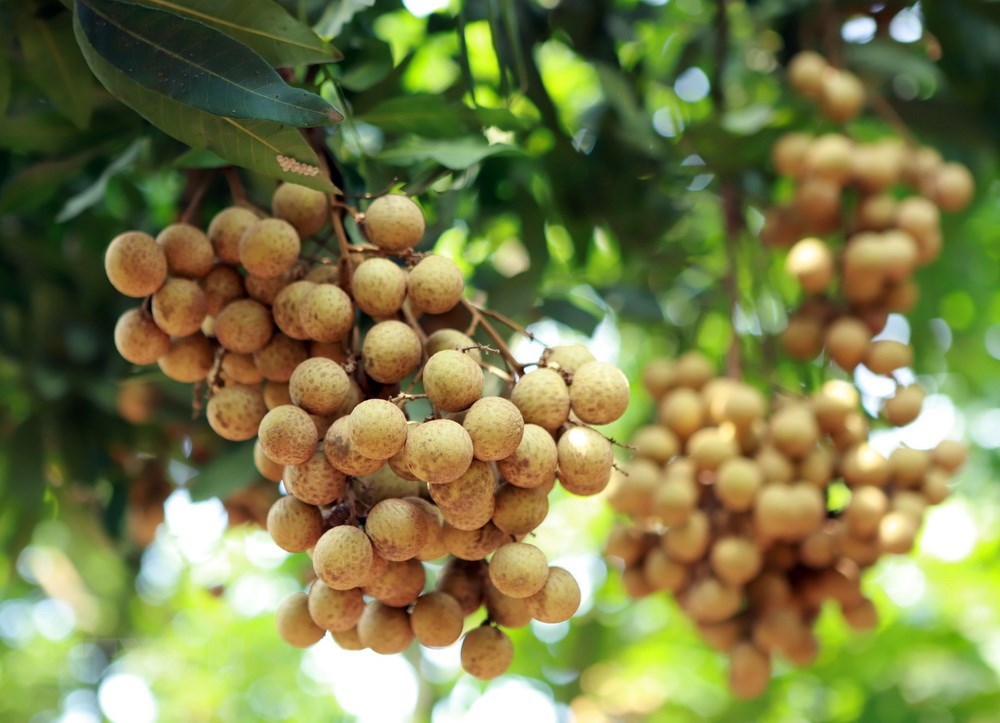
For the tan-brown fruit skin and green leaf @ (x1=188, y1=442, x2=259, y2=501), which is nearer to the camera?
the tan-brown fruit skin

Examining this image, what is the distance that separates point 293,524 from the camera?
83cm

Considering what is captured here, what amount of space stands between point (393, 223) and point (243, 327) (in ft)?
0.53

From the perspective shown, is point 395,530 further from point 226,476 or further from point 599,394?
point 226,476

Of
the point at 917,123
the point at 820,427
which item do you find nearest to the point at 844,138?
the point at 917,123

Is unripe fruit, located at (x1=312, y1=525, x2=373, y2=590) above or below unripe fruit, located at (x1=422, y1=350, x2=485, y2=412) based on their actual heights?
below

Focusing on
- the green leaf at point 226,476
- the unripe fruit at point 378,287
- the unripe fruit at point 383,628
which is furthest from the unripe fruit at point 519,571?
the green leaf at point 226,476

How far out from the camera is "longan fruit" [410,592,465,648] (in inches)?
33.3

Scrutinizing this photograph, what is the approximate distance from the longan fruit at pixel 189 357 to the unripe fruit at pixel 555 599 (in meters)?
0.38

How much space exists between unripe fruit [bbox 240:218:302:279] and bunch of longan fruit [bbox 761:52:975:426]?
0.90 metres

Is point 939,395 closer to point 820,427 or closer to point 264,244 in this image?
point 820,427

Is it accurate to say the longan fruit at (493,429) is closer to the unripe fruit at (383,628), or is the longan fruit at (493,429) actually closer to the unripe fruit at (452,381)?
the unripe fruit at (452,381)

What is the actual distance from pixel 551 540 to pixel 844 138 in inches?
60.8

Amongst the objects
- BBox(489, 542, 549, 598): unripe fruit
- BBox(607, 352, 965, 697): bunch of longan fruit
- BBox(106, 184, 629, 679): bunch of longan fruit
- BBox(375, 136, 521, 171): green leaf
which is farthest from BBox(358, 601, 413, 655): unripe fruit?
BBox(607, 352, 965, 697): bunch of longan fruit

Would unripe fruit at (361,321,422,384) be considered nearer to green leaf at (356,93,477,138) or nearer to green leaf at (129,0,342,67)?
green leaf at (129,0,342,67)
